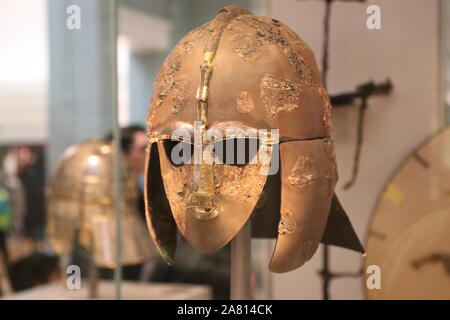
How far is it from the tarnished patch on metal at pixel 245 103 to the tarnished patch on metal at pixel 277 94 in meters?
0.03

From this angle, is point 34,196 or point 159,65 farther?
point 34,196

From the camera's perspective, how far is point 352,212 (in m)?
1.73

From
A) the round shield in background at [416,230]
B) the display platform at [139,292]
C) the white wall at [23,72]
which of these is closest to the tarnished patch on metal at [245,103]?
the round shield in background at [416,230]

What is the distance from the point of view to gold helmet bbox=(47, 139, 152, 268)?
8.63 feet

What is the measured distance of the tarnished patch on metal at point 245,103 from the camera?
4.43 feet

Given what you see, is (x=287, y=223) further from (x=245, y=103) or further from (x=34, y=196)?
(x=34, y=196)

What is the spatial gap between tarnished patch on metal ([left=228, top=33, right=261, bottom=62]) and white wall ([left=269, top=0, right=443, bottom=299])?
0.31 meters

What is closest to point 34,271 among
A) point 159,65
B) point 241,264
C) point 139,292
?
point 139,292

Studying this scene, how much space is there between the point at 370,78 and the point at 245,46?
1.80 ft

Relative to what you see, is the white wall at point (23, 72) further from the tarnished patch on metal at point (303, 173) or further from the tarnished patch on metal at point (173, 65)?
the tarnished patch on metal at point (303, 173)

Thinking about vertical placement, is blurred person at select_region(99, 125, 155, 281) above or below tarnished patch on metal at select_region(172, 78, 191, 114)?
below

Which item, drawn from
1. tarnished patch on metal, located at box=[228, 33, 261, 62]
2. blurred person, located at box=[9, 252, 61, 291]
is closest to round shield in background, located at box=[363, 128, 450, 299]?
tarnished patch on metal, located at box=[228, 33, 261, 62]

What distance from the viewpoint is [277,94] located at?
1.38m

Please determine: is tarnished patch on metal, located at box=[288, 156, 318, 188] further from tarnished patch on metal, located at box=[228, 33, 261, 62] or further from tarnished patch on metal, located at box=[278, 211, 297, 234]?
tarnished patch on metal, located at box=[228, 33, 261, 62]
